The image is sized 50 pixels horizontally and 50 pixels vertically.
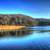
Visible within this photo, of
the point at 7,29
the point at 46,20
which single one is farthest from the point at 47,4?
the point at 7,29

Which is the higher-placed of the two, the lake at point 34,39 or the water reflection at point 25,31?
the water reflection at point 25,31

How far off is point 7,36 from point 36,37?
0.84 meters

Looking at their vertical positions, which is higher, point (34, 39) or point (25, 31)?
point (25, 31)

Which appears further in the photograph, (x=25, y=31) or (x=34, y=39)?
(x=25, y=31)

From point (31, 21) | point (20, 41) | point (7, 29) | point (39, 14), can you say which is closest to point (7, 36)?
point (7, 29)

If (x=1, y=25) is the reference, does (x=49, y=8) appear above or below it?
above

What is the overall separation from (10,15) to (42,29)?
101 cm

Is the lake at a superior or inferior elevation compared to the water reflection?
inferior

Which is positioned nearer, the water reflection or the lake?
the lake

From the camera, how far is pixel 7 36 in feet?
13.7

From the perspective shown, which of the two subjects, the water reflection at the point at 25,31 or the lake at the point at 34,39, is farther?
the water reflection at the point at 25,31

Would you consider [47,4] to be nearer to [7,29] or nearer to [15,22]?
[15,22]

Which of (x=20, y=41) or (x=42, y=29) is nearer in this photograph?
(x=20, y=41)

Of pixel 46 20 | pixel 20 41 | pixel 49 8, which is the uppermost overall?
pixel 49 8
